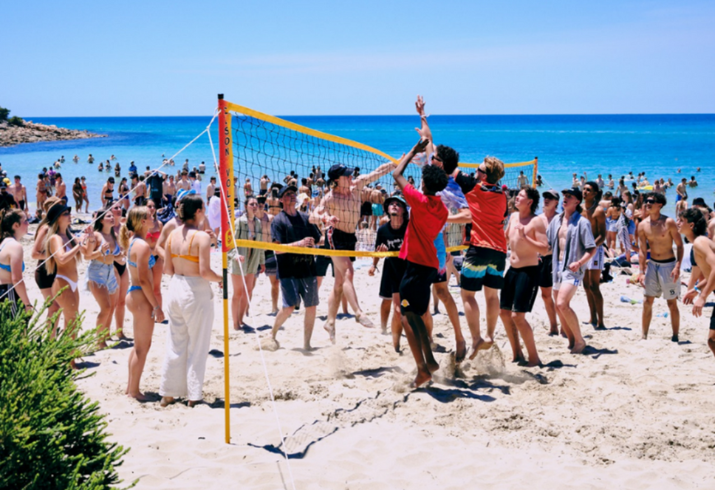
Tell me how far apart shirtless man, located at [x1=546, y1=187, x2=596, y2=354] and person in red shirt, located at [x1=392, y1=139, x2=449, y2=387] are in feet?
6.87

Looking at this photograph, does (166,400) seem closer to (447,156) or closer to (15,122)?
(447,156)

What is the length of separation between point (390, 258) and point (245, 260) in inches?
87.6

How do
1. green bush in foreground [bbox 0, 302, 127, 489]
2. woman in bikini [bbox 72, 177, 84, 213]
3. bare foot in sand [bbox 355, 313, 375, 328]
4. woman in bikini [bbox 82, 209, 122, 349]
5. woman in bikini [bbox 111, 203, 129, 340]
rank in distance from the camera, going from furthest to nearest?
woman in bikini [bbox 72, 177, 84, 213] < bare foot in sand [bbox 355, 313, 375, 328] < woman in bikini [bbox 111, 203, 129, 340] < woman in bikini [bbox 82, 209, 122, 349] < green bush in foreground [bbox 0, 302, 127, 489]

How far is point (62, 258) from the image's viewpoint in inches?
226

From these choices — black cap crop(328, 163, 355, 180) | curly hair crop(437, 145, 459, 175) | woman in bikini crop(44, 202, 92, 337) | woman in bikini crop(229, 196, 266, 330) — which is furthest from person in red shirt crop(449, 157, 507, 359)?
woman in bikini crop(44, 202, 92, 337)

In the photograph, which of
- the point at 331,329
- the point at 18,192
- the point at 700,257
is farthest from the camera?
the point at 18,192

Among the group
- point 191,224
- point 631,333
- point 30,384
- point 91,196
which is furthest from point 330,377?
point 91,196

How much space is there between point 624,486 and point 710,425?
138 centimetres

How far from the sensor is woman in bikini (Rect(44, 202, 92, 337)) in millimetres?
5770

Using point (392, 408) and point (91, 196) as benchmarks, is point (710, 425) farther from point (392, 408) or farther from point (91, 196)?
point (91, 196)

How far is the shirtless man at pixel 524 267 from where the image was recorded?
5.98 meters

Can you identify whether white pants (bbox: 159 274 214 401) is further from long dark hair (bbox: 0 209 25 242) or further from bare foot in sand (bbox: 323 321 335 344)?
bare foot in sand (bbox: 323 321 335 344)

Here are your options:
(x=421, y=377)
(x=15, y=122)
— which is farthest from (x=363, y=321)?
(x=15, y=122)

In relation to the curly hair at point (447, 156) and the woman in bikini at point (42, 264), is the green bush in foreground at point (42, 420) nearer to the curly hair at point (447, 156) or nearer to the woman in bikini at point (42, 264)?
the woman in bikini at point (42, 264)
